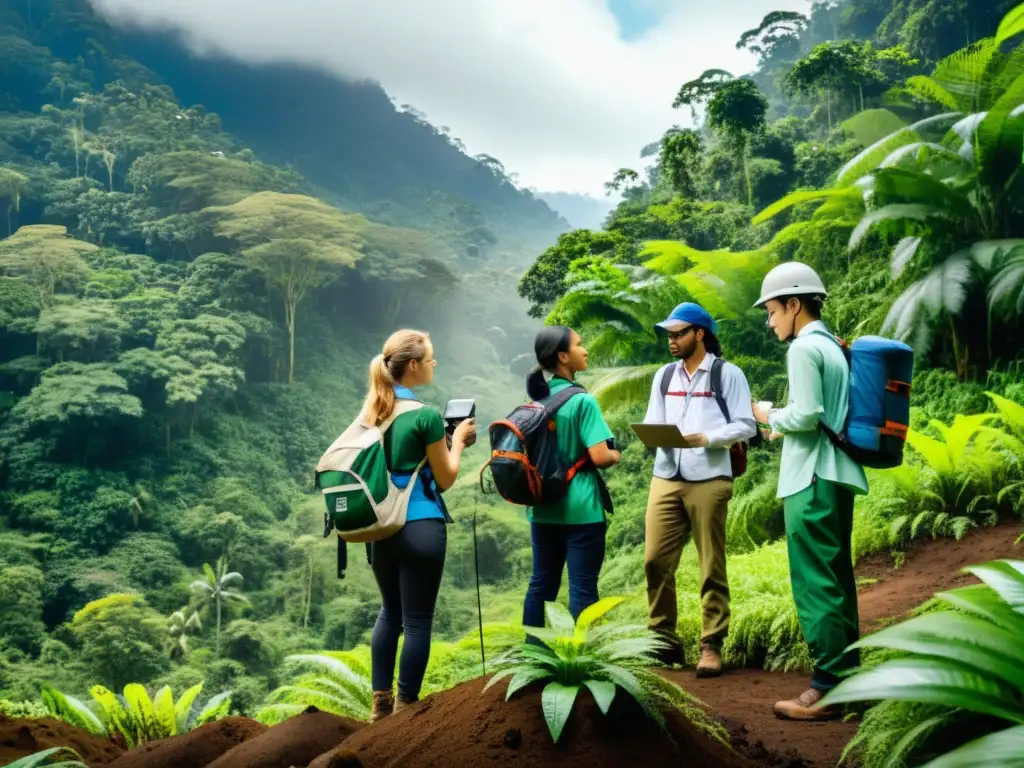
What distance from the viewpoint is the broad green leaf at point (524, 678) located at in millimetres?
1952

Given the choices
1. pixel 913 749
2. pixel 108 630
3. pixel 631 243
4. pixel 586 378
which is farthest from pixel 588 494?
pixel 108 630

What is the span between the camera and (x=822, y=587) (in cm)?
261

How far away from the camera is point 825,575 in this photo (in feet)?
8.62

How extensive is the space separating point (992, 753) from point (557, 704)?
901 mm

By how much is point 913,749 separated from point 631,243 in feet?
49.8

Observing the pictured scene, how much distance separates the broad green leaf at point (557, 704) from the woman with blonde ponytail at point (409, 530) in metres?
0.75

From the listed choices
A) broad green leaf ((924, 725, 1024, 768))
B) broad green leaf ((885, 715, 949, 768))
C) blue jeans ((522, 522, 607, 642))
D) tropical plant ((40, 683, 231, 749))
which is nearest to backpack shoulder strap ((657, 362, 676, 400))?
blue jeans ((522, 522, 607, 642))

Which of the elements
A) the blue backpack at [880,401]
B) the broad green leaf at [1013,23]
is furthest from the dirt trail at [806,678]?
the broad green leaf at [1013,23]

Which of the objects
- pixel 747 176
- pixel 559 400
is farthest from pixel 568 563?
pixel 747 176

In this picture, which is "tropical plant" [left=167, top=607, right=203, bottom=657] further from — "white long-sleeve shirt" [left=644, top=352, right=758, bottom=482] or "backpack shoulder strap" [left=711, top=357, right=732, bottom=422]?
"backpack shoulder strap" [left=711, top=357, right=732, bottom=422]

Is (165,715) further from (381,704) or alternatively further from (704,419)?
(704,419)

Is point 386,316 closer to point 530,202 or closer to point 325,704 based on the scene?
point 530,202

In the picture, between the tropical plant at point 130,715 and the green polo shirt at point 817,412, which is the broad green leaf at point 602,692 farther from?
the tropical plant at point 130,715

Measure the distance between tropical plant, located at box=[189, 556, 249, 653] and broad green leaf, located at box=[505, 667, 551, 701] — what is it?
22.1 metres
